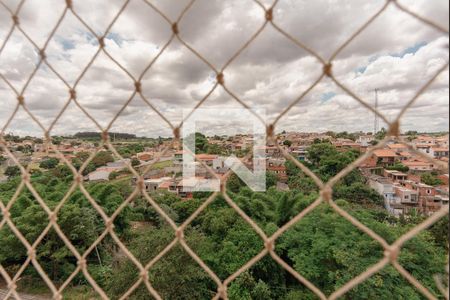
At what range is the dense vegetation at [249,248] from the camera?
4.45 meters

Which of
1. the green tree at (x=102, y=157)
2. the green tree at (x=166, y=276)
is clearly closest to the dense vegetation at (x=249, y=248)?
the green tree at (x=166, y=276)

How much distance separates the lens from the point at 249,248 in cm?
551

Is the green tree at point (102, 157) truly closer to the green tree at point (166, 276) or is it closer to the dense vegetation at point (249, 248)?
the green tree at point (166, 276)

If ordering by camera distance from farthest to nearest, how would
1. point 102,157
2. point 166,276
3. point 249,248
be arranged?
point 249,248 < point 166,276 < point 102,157

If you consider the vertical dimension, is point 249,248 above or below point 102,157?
below

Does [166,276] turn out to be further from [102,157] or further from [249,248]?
[102,157]

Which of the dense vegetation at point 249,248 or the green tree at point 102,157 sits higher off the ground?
the green tree at point 102,157

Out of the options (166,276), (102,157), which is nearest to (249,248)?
(166,276)

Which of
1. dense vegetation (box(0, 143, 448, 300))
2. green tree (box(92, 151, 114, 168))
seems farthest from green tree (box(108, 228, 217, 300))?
green tree (box(92, 151, 114, 168))

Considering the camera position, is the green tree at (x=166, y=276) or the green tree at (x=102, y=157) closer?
the green tree at (x=102, y=157)

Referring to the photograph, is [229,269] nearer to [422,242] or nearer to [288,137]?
[422,242]

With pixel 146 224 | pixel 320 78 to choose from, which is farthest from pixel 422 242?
pixel 146 224

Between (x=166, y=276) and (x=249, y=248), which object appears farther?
(x=249, y=248)

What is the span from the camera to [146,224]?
9008mm
